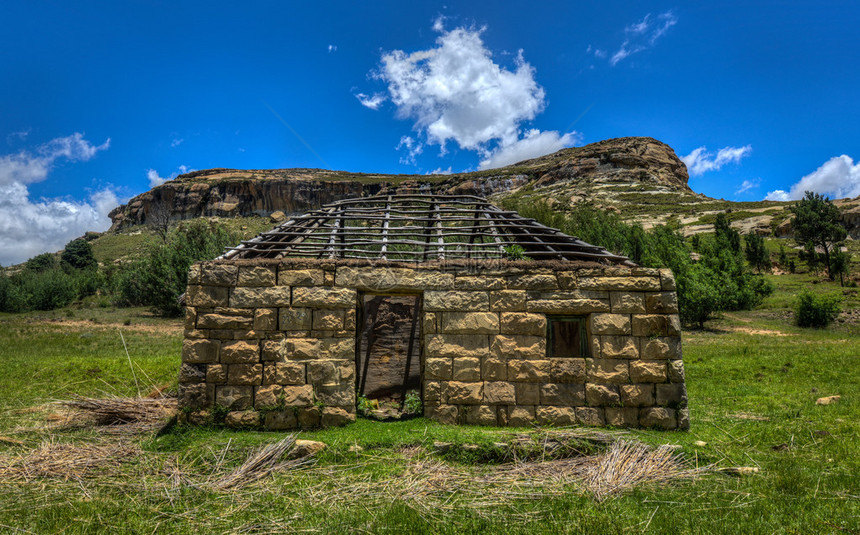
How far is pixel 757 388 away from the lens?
377 inches

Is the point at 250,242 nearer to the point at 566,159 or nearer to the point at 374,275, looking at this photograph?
the point at 374,275

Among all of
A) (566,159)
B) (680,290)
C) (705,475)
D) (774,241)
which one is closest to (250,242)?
→ (705,475)

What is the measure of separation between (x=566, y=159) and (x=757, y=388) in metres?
63.3

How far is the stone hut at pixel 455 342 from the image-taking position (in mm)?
5719

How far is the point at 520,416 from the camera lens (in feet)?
19.3

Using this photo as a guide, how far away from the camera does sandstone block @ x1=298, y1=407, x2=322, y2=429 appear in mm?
5762

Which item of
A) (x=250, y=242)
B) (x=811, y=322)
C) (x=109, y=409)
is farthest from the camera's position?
(x=811, y=322)

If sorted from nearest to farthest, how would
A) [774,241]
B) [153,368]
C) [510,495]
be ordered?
[510,495]
[153,368]
[774,241]

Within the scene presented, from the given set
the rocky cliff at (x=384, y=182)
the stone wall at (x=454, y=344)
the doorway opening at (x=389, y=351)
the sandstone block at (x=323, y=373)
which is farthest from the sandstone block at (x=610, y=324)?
the rocky cliff at (x=384, y=182)

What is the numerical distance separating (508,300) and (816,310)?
22.1 m

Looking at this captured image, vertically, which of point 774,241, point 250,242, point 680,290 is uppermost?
point 774,241

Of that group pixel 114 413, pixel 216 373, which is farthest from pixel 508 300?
pixel 114 413

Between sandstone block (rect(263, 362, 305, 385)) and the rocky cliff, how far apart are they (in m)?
60.7

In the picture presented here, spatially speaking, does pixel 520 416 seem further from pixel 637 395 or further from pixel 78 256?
pixel 78 256
